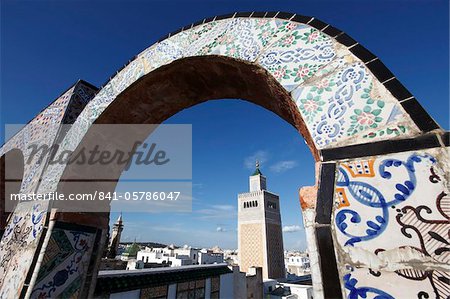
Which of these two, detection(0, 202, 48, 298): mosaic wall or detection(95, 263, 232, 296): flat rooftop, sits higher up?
detection(0, 202, 48, 298): mosaic wall

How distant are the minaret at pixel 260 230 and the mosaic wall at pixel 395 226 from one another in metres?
35.6

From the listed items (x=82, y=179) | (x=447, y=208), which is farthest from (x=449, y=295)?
(x=82, y=179)

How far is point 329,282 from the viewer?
1.00m

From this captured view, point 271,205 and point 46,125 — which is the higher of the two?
point 271,205

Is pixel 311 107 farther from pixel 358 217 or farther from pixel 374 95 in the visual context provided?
pixel 358 217

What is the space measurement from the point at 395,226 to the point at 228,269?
50.6 feet

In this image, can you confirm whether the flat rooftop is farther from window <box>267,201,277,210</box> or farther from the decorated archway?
window <box>267,201,277,210</box>

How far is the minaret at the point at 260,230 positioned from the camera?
34500mm

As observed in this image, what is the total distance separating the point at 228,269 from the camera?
1480 centimetres

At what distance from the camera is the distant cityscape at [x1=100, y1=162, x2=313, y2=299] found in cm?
848

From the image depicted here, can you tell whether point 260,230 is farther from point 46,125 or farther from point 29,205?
point 29,205

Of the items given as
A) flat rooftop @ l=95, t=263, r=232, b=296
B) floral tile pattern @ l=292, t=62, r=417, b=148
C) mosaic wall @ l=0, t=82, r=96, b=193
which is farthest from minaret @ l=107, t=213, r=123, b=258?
floral tile pattern @ l=292, t=62, r=417, b=148

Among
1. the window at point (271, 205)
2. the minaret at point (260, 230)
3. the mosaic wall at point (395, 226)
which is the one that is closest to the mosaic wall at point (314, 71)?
the mosaic wall at point (395, 226)

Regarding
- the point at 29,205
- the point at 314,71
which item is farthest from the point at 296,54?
the point at 29,205
